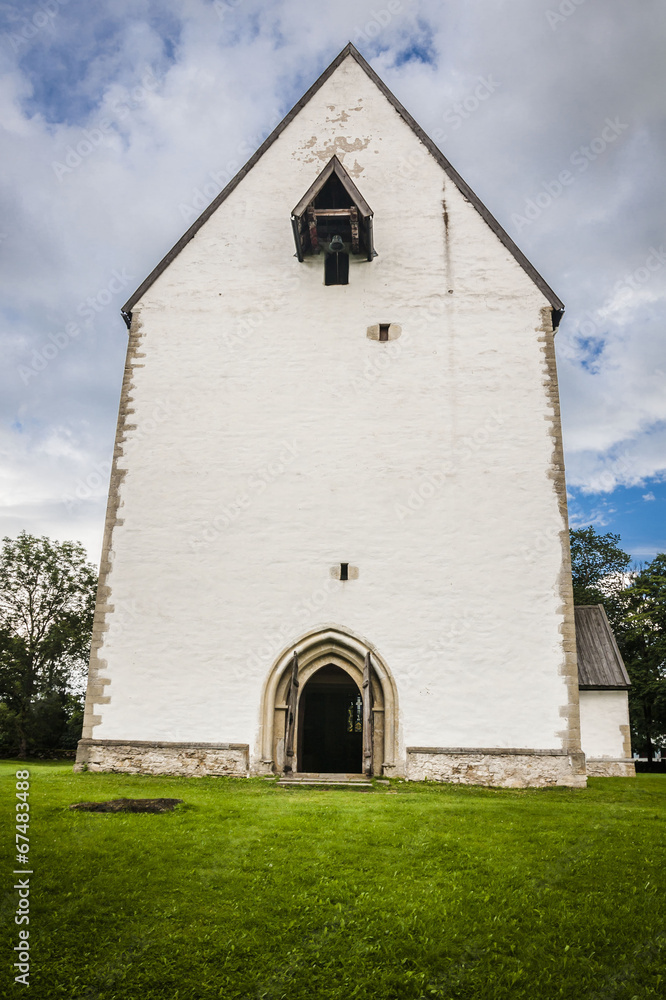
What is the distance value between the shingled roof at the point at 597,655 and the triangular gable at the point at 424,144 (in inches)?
357

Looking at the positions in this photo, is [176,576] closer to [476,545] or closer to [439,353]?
[476,545]

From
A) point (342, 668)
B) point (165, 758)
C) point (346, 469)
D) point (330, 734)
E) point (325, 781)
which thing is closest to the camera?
point (325, 781)

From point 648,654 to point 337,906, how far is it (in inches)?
1336

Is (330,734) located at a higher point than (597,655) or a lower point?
lower

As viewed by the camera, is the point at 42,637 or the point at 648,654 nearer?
the point at 42,637

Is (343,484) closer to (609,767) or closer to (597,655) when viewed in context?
(597,655)

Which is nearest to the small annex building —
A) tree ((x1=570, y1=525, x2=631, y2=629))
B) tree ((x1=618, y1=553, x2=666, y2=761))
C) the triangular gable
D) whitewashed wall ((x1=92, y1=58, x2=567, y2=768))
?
whitewashed wall ((x1=92, y1=58, x2=567, y2=768))

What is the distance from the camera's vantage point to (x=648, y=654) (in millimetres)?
35125

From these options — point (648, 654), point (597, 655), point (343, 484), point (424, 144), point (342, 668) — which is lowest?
point (342, 668)

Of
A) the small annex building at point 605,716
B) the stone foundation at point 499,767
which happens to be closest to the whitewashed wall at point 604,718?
the small annex building at point 605,716

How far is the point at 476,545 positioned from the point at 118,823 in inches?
354

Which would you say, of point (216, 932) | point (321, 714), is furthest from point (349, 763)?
point (216, 932)

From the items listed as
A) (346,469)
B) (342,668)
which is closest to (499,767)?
(342,668)

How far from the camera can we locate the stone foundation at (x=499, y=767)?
517 inches
